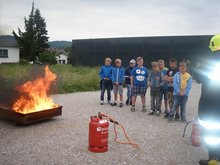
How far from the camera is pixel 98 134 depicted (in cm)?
583

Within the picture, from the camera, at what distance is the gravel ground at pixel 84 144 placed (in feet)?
18.1

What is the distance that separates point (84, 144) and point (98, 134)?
76 centimetres

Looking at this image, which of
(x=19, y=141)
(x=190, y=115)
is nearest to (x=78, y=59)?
(x=190, y=115)

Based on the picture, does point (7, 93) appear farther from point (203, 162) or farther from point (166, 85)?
point (203, 162)

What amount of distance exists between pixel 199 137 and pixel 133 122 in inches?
97.4

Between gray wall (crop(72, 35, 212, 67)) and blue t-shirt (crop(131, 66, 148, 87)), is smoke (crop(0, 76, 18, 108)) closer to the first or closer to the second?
blue t-shirt (crop(131, 66, 148, 87))

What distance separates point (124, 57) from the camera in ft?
93.8

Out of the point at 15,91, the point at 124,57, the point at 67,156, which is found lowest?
the point at 67,156

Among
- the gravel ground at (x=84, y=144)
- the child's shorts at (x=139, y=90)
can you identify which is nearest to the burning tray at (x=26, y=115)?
the gravel ground at (x=84, y=144)

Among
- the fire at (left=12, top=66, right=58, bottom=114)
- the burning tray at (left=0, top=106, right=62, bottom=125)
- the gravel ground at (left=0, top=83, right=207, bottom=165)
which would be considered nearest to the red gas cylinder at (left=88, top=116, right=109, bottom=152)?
the gravel ground at (left=0, top=83, right=207, bottom=165)

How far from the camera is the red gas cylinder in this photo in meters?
5.82

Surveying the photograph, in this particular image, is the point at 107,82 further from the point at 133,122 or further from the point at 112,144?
the point at 112,144

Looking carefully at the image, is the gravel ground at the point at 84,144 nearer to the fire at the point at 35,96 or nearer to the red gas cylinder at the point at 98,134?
the red gas cylinder at the point at 98,134

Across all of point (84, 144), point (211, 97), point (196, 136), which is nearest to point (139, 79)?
point (196, 136)
